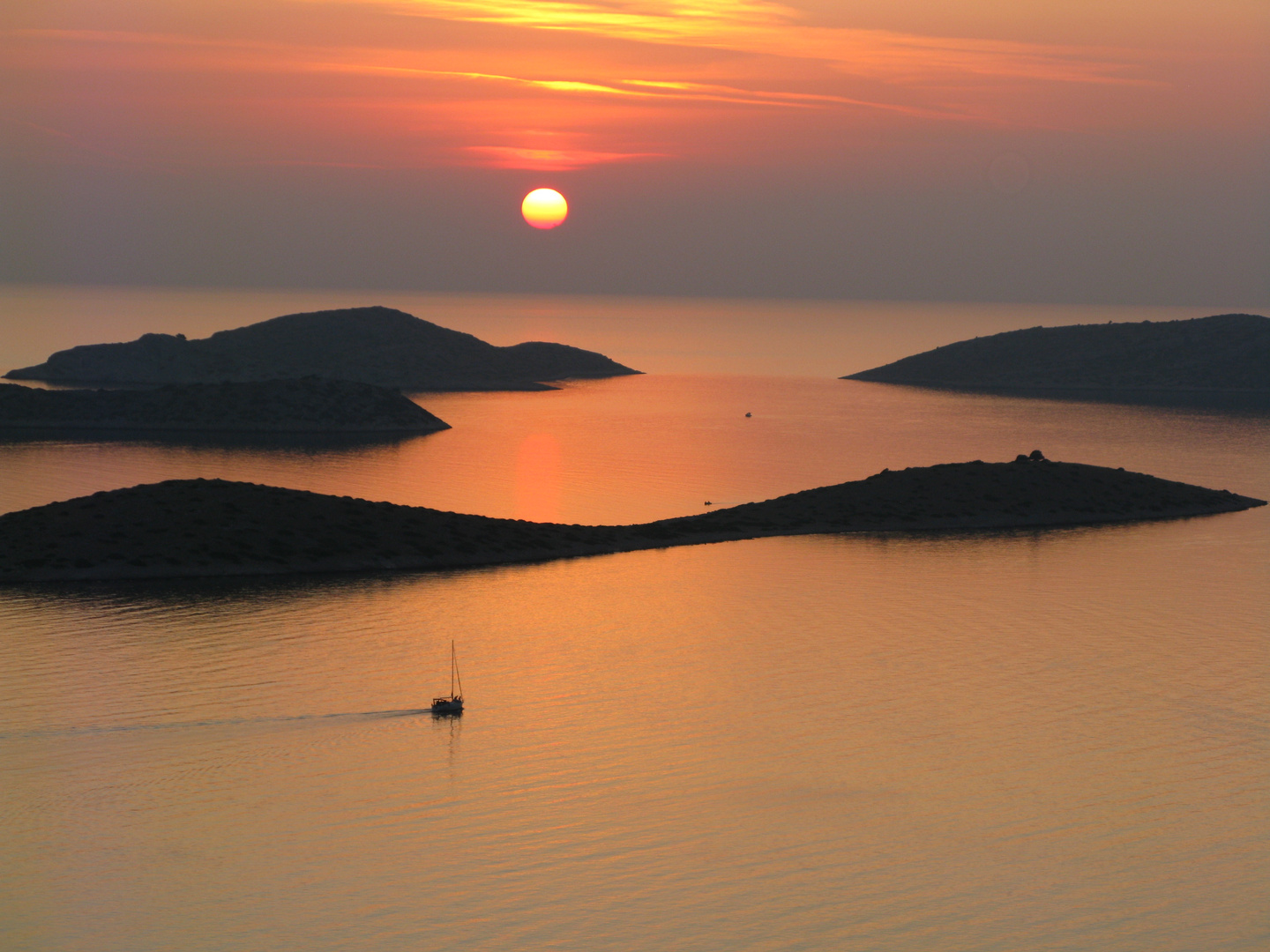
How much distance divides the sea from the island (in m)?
89.5

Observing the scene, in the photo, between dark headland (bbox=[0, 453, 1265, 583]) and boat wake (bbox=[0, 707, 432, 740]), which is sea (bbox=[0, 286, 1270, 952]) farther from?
dark headland (bbox=[0, 453, 1265, 583])

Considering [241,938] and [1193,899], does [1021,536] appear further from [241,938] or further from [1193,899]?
[241,938]

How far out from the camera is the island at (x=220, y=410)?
15088 cm

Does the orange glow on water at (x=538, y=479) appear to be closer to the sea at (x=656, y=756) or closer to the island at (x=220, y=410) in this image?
the sea at (x=656, y=756)

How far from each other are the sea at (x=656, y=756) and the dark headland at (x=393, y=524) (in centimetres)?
243

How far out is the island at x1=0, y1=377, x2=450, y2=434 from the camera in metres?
151

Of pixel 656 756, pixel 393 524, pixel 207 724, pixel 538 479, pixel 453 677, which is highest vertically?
pixel 538 479

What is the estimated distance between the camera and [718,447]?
144m

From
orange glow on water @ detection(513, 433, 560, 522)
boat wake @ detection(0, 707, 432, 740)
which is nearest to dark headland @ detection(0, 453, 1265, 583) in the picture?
orange glow on water @ detection(513, 433, 560, 522)

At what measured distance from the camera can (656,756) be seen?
41.0 m

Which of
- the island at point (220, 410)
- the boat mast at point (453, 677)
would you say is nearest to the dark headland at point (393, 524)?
the boat mast at point (453, 677)

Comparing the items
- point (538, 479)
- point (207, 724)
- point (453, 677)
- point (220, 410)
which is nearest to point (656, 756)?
point (453, 677)

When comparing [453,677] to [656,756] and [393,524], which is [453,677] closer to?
[656,756]

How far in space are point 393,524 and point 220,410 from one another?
291 ft
